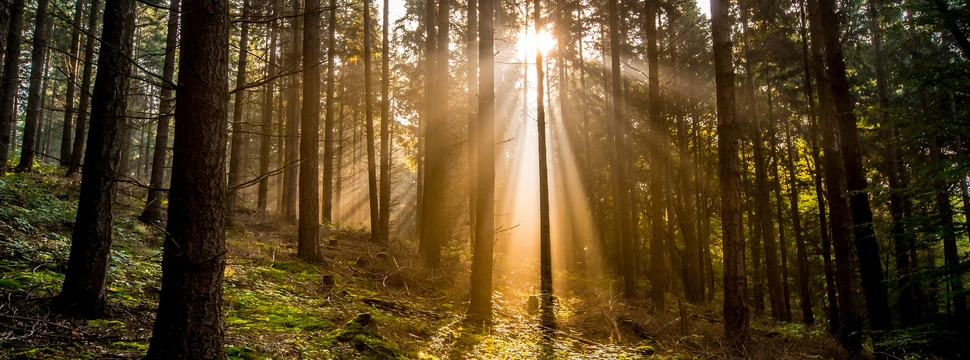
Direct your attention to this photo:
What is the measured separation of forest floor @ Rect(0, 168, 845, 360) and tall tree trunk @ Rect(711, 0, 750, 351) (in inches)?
18.4

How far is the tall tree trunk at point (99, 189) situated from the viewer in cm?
465

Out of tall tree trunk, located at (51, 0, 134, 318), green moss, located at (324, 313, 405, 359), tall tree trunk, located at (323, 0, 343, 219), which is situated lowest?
green moss, located at (324, 313, 405, 359)

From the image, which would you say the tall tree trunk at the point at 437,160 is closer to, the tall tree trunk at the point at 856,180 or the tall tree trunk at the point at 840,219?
the tall tree trunk at the point at 840,219

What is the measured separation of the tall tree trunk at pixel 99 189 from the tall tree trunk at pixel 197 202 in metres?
1.66

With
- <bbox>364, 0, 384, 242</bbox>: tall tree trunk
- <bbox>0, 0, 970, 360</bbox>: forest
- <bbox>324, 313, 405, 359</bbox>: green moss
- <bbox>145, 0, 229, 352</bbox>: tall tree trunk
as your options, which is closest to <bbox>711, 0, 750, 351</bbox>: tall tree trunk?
<bbox>0, 0, 970, 360</bbox>: forest

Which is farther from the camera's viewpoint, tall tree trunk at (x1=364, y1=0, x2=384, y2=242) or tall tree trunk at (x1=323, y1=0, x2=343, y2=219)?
tall tree trunk at (x1=364, y1=0, x2=384, y2=242)

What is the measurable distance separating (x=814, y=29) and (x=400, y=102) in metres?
17.1

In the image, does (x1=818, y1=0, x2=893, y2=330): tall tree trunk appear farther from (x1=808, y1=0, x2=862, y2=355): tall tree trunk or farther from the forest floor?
the forest floor

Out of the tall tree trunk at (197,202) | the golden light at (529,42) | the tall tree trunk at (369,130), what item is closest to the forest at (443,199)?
the tall tree trunk at (197,202)

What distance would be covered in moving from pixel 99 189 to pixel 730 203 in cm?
859

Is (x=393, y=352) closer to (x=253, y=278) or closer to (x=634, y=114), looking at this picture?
(x=253, y=278)

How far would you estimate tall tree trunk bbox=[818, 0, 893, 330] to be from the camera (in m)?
9.12

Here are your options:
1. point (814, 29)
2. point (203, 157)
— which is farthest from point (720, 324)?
point (203, 157)

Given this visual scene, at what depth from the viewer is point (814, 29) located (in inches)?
414
